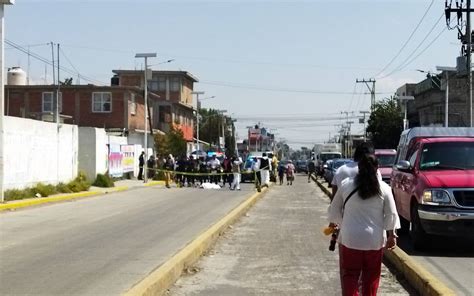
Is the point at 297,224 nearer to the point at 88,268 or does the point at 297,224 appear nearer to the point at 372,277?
the point at 88,268

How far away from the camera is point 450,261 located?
35.6ft

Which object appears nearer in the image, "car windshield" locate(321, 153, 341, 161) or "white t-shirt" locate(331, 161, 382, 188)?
"white t-shirt" locate(331, 161, 382, 188)

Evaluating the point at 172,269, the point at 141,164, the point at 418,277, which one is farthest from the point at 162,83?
the point at 418,277

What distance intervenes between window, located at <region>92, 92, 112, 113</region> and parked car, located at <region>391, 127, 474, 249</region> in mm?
42621

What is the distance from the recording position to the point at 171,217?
18172 millimetres

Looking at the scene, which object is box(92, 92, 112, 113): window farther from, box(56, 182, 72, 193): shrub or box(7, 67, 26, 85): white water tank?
box(56, 182, 72, 193): shrub

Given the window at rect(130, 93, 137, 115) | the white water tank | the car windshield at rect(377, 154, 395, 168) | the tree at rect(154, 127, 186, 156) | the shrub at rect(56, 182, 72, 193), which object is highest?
the white water tank

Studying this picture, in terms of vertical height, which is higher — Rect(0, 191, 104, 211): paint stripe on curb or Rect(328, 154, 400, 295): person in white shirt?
Rect(328, 154, 400, 295): person in white shirt

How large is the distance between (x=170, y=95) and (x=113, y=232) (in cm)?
7541

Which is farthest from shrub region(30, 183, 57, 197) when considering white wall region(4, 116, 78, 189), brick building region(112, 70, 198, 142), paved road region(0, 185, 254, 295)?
brick building region(112, 70, 198, 142)

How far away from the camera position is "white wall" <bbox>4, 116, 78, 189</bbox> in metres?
23.7

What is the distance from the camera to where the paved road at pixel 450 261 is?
345 inches

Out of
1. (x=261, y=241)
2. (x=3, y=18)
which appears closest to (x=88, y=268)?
(x=261, y=241)

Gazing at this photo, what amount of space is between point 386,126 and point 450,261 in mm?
70195
